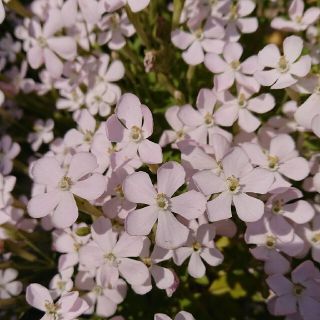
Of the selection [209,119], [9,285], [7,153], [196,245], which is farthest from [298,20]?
[9,285]

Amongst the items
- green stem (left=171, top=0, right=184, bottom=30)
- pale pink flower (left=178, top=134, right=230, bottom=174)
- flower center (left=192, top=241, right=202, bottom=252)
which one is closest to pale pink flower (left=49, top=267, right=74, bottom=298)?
flower center (left=192, top=241, right=202, bottom=252)

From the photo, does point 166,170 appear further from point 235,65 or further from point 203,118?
point 235,65

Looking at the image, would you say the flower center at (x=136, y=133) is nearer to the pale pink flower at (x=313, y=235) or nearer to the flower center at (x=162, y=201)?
the flower center at (x=162, y=201)

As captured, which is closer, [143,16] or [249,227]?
[249,227]

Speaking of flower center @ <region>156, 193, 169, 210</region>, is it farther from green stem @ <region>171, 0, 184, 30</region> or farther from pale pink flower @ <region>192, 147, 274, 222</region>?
green stem @ <region>171, 0, 184, 30</region>

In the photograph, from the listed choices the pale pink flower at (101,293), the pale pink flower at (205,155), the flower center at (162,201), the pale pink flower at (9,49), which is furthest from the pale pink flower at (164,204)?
the pale pink flower at (9,49)

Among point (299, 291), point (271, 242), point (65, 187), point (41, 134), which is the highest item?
point (65, 187)

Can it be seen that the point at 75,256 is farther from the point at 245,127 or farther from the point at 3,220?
the point at 245,127

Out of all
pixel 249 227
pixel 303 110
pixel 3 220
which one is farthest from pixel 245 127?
pixel 3 220
